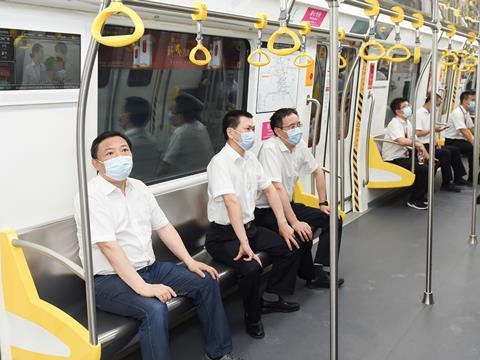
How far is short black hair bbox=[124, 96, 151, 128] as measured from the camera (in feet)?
12.0

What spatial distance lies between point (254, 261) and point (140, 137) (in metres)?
1.18

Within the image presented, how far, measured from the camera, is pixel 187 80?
4148 millimetres

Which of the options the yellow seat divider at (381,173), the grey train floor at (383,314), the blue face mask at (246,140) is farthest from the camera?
the yellow seat divider at (381,173)

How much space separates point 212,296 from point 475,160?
3355 millimetres

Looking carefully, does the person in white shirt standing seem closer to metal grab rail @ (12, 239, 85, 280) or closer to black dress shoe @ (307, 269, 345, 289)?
black dress shoe @ (307, 269, 345, 289)

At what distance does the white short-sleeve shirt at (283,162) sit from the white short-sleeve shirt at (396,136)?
2.83 meters

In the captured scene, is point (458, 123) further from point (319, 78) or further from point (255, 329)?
point (255, 329)

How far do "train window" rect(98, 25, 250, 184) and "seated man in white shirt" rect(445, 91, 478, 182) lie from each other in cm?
548

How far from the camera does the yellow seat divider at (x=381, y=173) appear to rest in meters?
7.11

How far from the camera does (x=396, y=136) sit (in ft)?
23.9

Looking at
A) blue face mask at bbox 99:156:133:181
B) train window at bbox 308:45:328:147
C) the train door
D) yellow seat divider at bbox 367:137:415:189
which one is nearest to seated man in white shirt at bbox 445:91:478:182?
yellow seat divider at bbox 367:137:415:189

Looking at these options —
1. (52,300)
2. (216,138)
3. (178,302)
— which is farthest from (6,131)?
(216,138)

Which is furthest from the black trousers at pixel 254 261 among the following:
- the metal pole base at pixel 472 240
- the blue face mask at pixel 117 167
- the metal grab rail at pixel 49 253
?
the metal pole base at pixel 472 240

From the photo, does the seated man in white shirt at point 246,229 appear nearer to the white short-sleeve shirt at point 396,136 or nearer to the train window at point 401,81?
the white short-sleeve shirt at point 396,136
